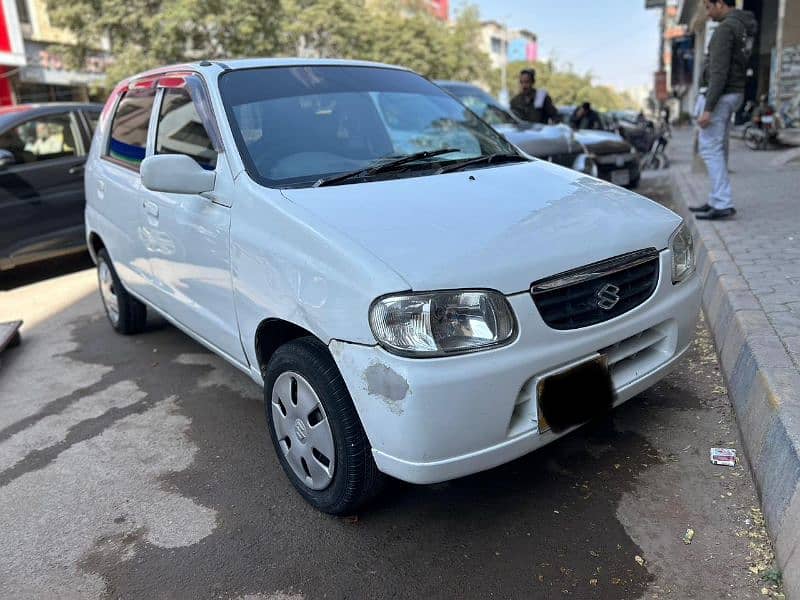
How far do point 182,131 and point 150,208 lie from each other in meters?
0.46

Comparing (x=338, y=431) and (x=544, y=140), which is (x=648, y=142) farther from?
(x=338, y=431)

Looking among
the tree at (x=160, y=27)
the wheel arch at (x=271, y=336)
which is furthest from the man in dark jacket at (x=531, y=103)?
the tree at (x=160, y=27)

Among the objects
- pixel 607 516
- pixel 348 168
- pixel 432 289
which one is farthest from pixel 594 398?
pixel 348 168

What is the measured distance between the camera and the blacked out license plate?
230cm

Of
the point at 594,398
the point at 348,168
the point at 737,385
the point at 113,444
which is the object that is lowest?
the point at 113,444

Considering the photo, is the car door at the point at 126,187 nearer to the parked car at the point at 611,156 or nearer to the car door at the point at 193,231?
the car door at the point at 193,231

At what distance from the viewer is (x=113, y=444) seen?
3.42 metres

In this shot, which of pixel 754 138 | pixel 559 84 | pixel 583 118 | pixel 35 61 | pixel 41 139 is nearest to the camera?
pixel 41 139

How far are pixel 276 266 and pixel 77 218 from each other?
5.28 m

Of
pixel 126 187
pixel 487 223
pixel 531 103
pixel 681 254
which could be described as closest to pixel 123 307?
pixel 126 187

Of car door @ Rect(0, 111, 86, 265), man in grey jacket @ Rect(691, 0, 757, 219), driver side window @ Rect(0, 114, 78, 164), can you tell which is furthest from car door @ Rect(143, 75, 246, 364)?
man in grey jacket @ Rect(691, 0, 757, 219)

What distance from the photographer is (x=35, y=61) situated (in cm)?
2253

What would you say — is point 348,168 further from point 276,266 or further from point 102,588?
point 102,588

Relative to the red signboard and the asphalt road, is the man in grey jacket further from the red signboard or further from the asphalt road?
the red signboard
